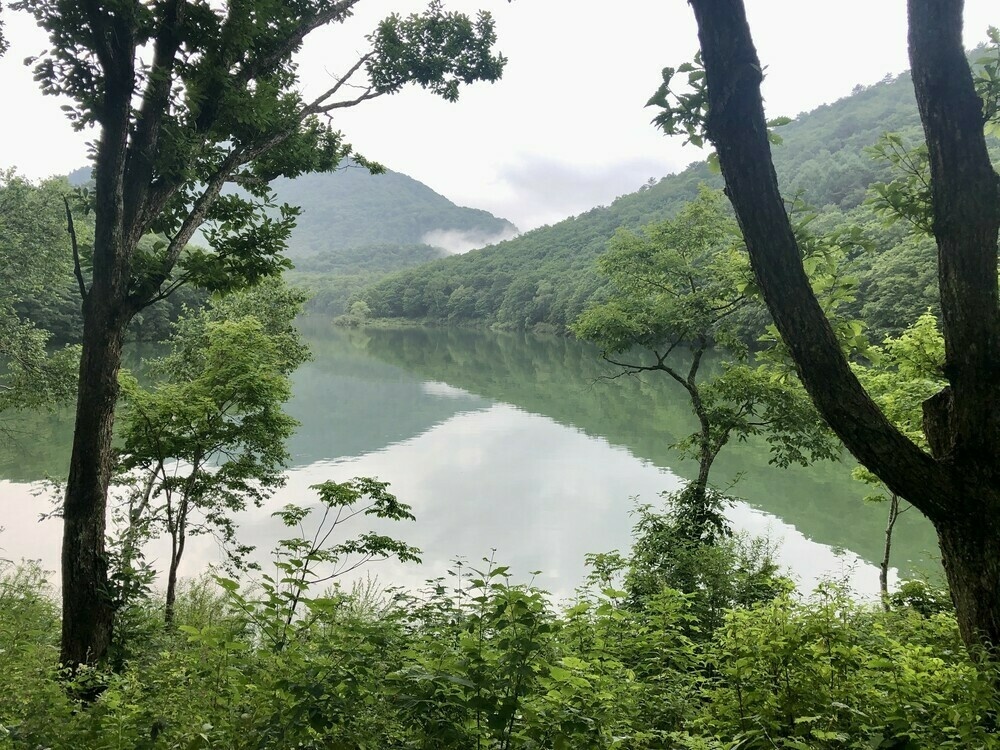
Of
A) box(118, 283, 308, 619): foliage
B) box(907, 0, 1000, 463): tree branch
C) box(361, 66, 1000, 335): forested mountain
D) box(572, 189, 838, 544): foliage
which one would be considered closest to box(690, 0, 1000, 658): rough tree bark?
box(907, 0, 1000, 463): tree branch

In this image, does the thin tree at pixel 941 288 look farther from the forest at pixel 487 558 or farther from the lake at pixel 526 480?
the lake at pixel 526 480

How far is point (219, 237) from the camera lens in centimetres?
496

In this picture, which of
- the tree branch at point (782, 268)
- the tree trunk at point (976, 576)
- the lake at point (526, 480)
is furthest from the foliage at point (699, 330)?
the tree branch at point (782, 268)

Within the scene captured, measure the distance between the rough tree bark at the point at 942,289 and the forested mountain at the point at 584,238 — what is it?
57.0 meters

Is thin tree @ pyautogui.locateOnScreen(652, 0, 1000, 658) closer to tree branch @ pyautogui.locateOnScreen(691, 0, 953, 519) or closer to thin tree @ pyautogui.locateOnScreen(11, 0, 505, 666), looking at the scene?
tree branch @ pyautogui.locateOnScreen(691, 0, 953, 519)

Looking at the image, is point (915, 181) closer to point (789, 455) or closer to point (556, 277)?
point (789, 455)

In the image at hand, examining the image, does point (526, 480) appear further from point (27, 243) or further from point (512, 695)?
point (27, 243)

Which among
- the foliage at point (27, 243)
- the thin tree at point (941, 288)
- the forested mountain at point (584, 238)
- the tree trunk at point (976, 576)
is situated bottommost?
the tree trunk at point (976, 576)

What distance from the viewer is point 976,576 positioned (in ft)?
7.13

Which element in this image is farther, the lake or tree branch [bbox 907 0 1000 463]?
the lake

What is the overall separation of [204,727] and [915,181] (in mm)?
3566

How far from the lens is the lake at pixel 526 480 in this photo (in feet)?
35.3

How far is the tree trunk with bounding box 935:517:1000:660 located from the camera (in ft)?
6.98

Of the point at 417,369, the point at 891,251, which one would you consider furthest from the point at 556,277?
the point at 891,251
